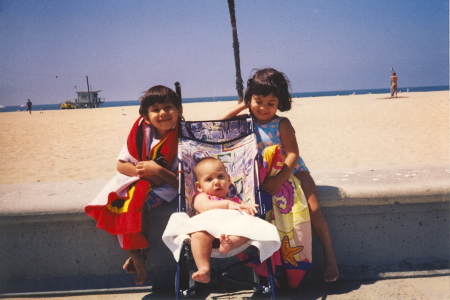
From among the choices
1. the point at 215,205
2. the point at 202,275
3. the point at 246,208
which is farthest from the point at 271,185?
the point at 202,275

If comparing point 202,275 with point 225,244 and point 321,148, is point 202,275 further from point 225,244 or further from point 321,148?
point 321,148

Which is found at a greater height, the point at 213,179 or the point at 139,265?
the point at 213,179

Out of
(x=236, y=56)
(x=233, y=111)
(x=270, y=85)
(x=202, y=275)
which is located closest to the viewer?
(x=202, y=275)

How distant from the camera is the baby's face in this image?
8.40 ft

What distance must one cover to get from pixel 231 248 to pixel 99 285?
4.42ft

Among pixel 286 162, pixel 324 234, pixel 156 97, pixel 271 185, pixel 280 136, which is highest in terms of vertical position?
pixel 156 97

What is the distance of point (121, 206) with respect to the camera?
8.36 ft

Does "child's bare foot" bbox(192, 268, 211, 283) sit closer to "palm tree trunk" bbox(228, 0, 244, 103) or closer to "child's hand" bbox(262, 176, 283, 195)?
"child's hand" bbox(262, 176, 283, 195)

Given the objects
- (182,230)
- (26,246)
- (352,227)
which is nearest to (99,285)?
→ (26,246)

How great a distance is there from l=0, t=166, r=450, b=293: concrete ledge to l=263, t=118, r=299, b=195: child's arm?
0.38 m

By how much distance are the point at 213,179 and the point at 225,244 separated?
1.97 ft

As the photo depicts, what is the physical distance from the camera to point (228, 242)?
210cm

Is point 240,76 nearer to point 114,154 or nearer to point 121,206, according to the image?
point 114,154

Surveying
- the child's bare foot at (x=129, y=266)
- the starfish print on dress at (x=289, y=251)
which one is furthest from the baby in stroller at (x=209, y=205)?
the child's bare foot at (x=129, y=266)
